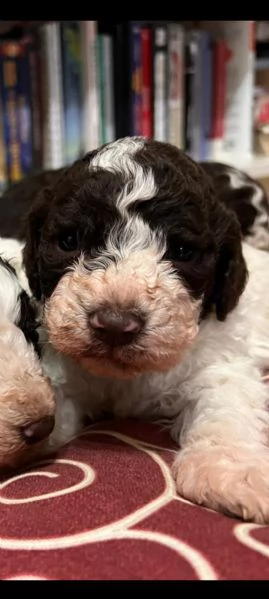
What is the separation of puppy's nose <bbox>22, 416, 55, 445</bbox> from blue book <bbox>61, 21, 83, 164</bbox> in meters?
1.79

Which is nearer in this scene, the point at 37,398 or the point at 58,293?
the point at 37,398

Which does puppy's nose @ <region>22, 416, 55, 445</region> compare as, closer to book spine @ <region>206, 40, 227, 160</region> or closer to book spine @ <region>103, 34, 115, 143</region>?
book spine @ <region>103, 34, 115, 143</region>

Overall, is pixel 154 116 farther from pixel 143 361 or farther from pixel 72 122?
pixel 143 361

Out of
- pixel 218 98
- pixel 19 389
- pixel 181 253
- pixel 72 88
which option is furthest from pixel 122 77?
pixel 19 389

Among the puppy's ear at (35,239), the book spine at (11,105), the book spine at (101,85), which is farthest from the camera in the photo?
the book spine at (101,85)

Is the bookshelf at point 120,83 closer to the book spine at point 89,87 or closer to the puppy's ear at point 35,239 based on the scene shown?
the book spine at point 89,87

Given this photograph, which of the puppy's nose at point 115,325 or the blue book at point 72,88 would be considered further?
the blue book at point 72,88

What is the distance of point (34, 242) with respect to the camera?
163 centimetres

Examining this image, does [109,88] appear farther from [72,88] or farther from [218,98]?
[218,98]

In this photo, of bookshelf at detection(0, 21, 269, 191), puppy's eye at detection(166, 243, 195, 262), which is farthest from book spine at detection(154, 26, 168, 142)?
puppy's eye at detection(166, 243, 195, 262)

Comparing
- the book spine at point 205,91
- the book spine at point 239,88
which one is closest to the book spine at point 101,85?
the book spine at point 205,91

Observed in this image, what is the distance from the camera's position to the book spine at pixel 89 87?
285 cm
